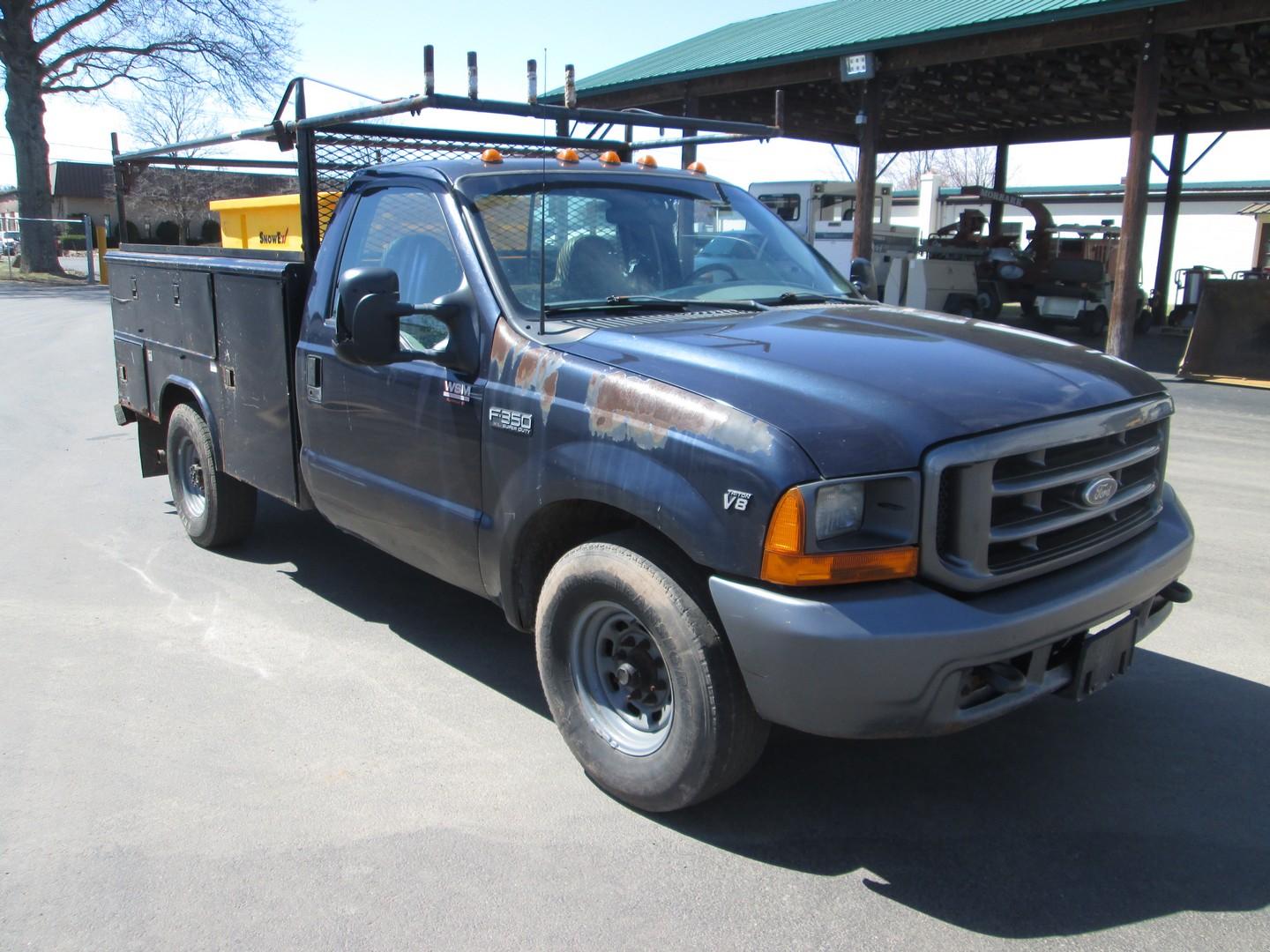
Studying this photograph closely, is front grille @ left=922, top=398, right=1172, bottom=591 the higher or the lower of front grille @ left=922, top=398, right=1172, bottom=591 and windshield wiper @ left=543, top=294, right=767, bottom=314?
the lower

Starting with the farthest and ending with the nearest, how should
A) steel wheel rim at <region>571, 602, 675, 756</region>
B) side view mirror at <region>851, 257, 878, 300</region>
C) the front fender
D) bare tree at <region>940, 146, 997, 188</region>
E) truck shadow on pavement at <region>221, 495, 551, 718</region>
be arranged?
bare tree at <region>940, 146, 997, 188</region>
side view mirror at <region>851, 257, 878, 300</region>
truck shadow on pavement at <region>221, 495, 551, 718</region>
steel wheel rim at <region>571, 602, 675, 756</region>
the front fender

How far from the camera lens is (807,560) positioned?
8.79 feet

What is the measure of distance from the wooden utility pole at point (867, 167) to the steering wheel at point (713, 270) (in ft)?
42.6

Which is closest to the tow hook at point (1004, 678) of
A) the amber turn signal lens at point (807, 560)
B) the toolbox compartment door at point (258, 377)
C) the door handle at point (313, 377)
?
the amber turn signal lens at point (807, 560)

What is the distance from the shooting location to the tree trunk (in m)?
33.2

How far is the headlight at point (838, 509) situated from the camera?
268 cm

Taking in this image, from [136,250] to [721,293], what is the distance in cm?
446

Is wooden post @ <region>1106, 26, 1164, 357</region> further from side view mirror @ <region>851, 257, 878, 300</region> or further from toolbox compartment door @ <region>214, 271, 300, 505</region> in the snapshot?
toolbox compartment door @ <region>214, 271, 300, 505</region>

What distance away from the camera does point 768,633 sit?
2.69 m

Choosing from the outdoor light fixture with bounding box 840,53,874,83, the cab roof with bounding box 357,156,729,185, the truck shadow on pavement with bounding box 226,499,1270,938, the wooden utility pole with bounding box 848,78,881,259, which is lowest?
the truck shadow on pavement with bounding box 226,499,1270,938

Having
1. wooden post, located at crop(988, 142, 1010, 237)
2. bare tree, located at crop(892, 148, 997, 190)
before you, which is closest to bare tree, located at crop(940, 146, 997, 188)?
bare tree, located at crop(892, 148, 997, 190)

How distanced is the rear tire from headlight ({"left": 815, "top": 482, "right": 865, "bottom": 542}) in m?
4.01

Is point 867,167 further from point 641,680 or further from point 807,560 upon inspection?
point 807,560

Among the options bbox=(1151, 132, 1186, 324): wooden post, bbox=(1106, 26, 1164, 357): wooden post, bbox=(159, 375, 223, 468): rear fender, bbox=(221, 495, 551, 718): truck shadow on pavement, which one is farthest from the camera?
bbox=(1151, 132, 1186, 324): wooden post
